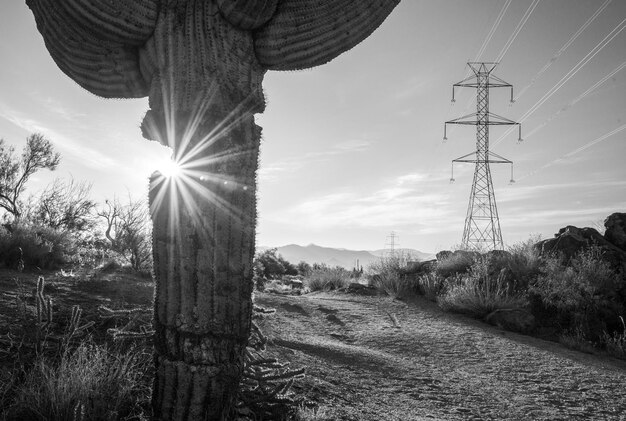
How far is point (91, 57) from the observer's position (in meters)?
3.33

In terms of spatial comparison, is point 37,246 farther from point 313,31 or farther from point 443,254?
point 443,254

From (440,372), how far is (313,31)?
3934mm

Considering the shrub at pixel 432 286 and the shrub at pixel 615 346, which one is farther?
the shrub at pixel 432 286

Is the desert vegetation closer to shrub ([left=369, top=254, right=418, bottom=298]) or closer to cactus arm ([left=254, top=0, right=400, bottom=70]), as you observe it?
shrub ([left=369, top=254, right=418, bottom=298])

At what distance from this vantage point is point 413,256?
16203mm

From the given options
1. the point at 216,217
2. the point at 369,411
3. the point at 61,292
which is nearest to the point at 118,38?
the point at 216,217

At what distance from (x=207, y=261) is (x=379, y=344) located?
4600 mm

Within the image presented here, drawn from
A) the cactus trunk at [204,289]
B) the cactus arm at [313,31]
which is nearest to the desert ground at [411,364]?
the cactus trunk at [204,289]

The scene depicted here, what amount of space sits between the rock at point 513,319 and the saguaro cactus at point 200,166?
679 centimetres

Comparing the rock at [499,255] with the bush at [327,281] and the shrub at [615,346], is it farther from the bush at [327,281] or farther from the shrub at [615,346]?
the bush at [327,281]

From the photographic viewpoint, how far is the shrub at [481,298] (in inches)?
345

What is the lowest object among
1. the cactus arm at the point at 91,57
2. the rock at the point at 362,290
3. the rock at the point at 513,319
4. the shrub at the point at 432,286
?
the rock at the point at 513,319

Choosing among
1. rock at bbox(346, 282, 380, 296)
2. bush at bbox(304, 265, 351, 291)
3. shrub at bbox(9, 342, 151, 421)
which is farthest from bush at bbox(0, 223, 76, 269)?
bush at bbox(304, 265, 351, 291)

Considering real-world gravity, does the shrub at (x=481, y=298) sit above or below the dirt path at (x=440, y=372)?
above
